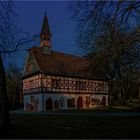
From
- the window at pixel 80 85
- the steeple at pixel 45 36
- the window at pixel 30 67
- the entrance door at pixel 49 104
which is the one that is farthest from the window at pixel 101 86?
the window at pixel 30 67

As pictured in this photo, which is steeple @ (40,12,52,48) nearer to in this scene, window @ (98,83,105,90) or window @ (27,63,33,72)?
window @ (27,63,33,72)

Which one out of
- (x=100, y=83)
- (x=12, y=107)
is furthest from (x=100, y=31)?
(x=12, y=107)

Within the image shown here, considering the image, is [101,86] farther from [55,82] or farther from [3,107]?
[3,107]

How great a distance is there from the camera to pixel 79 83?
53875 mm

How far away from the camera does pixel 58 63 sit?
52938 mm

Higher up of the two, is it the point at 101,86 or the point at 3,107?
the point at 101,86

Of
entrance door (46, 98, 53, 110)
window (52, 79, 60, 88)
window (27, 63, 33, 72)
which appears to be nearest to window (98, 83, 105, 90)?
window (52, 79, 60, 88)

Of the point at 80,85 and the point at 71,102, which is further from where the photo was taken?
the point at 80,85

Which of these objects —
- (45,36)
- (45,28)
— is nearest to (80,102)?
(45,36)

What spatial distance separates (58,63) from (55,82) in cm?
444

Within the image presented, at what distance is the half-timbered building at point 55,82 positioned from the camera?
161 feet

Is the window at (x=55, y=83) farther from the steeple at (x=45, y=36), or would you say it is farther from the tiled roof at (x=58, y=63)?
the steeple at (x=45, y=36)

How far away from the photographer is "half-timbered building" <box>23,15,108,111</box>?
48.9 meters

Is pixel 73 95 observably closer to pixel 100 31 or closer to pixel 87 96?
pixel 87 96
